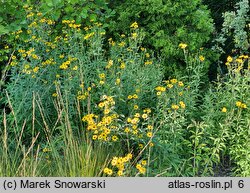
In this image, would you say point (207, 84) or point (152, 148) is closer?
point (152, 148)

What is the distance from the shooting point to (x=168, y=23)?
5.75m

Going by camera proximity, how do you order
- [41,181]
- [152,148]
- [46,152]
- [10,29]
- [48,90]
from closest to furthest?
1. [41,181]
2. [152,148]
3. [46,152]
4. [48,90]
5. [10,29]

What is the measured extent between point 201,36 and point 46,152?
8.19ft

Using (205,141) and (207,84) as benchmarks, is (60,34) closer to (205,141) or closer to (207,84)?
(207,84)

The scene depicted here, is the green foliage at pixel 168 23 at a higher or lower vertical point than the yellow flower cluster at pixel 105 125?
higher

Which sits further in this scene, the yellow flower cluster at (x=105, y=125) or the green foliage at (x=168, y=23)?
the green foliage at (x=168, y=23)

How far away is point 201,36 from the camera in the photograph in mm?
5645

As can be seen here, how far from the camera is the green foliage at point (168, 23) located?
18.2 ft

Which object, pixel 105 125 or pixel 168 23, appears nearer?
pixel 105 125

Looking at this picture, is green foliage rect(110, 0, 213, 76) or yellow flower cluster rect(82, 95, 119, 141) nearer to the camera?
yellow flower cluster rect(82, 95, 119, 141)

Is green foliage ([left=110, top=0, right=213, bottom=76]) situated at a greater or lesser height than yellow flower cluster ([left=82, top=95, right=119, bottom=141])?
greater

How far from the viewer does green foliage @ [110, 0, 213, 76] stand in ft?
18.2

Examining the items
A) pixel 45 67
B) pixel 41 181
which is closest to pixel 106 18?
pixel 45 67

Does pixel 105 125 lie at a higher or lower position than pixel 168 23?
lower
